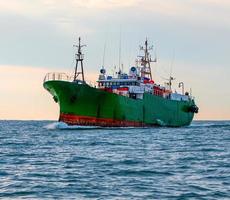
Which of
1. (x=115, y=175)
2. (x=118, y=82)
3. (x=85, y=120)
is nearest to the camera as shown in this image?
(x=115, y=175)

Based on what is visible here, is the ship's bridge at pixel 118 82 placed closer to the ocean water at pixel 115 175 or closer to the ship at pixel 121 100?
the ship at pixel 121 100

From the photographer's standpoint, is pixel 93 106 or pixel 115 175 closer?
pixel 115 175

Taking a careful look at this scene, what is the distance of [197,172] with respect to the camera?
24.5m

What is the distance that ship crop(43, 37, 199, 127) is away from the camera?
237 feet

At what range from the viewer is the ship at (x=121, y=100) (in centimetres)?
7231

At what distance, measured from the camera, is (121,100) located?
75688 millimetres

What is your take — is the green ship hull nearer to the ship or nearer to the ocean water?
the ship

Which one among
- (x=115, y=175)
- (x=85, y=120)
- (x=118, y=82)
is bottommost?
(x=115, y=175)

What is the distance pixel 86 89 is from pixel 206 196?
54.5 metres

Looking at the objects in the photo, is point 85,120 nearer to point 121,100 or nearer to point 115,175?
point 121,100

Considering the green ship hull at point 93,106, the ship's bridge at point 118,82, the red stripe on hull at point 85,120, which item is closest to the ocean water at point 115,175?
the green ship hull at point 93,106

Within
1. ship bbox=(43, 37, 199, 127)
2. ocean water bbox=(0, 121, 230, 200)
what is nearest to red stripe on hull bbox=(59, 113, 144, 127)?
ship bbox=(43, 37, 199, 127)

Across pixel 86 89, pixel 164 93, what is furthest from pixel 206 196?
pixel 164 93

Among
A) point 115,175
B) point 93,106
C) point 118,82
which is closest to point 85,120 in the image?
point 93,106
